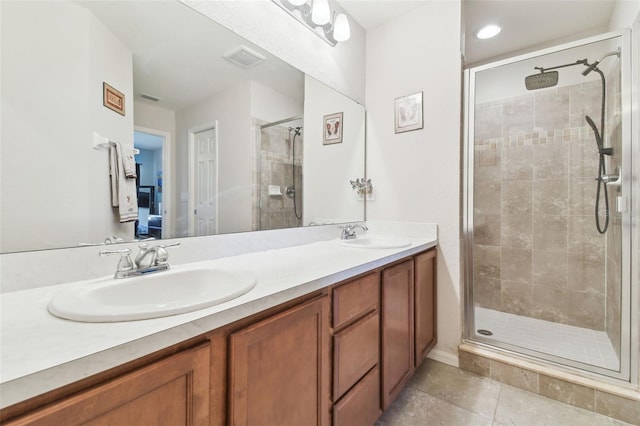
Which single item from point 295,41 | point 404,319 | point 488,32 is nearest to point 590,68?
point 488,32

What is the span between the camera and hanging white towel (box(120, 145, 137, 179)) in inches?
37.4

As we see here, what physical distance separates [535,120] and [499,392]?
205cm

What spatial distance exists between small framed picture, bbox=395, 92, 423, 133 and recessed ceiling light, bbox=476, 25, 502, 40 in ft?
2.86

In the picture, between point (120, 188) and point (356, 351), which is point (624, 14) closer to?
point (356, 351)

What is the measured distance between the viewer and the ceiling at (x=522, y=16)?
1881 mm

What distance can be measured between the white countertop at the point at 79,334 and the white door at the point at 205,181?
45 centimetres

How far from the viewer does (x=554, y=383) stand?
1475 mm

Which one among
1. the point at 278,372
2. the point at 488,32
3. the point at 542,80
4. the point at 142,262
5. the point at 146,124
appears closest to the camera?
the point at 278,372

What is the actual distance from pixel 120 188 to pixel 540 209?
2812 millimetres

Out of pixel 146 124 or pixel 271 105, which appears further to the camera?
pixel 271 105

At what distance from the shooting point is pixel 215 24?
47.6 inches

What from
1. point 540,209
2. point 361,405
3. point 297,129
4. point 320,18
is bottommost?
point 361,405

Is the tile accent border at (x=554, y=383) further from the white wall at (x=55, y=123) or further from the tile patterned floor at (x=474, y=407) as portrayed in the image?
the white wall at (x=55, y=123)

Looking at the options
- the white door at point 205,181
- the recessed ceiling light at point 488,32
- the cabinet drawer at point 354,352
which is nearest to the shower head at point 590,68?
the recessed ceiling light at point 488,32
